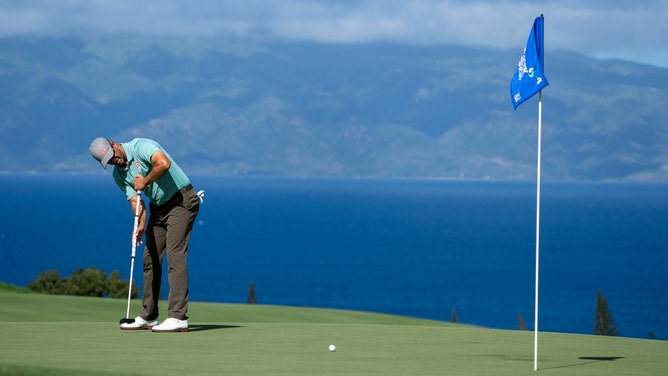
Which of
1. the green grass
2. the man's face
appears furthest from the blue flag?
the man's face

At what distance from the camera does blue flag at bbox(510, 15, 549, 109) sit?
9.99 metres

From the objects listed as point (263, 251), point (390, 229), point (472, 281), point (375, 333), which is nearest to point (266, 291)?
point (472, 281)

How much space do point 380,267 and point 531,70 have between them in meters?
133

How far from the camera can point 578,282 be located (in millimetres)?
127438

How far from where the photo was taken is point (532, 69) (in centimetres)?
1020

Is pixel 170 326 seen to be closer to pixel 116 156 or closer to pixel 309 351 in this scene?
pixel 116 156

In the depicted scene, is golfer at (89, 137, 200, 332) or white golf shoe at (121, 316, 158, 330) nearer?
golfer at (89, 137, 200, 332)

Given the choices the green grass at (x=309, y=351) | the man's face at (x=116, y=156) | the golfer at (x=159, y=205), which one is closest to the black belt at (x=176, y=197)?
the golfer at (x=159, y=205)

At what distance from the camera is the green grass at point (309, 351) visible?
9.09 meters

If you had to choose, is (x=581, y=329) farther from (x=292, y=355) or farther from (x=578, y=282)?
(x=292, y=355)

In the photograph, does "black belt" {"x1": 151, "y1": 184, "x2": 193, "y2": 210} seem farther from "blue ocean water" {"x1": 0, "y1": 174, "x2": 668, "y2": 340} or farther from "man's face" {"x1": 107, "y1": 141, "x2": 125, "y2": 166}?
"blue ocean water" {"x1": 0, "y1": 174, "x2": 668, "y2": 340}

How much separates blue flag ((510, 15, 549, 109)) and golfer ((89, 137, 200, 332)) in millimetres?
3387

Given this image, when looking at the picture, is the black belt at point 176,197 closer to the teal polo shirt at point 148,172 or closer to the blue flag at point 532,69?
the teal polo shirt at point 148,172

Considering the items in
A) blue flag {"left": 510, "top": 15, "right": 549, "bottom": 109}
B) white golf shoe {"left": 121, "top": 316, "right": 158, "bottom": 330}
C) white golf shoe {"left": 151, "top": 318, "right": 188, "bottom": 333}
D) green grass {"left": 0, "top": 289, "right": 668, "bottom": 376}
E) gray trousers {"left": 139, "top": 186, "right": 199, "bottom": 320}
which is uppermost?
blue flag {"left": 510, "top": 15, "right": 549, "bottom": 109}
